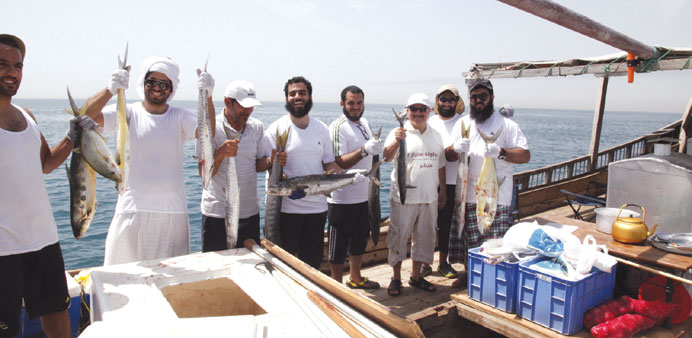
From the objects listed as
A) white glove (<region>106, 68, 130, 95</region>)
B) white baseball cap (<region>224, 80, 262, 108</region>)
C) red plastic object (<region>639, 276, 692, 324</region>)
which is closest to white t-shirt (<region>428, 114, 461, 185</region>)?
red plastic object (<region>639, 276, 692, 324</region>)

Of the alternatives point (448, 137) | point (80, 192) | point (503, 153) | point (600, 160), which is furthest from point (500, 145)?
point (600, 160)

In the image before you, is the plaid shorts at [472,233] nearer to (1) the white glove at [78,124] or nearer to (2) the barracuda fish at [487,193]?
(2) the barracuda fish at [487,193]

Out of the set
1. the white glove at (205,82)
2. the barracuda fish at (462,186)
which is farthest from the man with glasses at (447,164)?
the white glove at (205,82)

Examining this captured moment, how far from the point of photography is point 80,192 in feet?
8.91

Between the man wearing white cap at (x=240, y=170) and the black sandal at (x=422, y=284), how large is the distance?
6.09ft

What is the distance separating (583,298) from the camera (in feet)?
10.3

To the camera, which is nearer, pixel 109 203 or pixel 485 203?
pixel 485 203

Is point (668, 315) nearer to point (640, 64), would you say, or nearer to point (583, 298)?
point (583, 298)

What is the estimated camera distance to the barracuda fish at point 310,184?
3754mm

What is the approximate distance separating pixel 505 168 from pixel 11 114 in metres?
4.09

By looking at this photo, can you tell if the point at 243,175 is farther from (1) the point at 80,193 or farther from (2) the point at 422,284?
(2) the point at 422,284

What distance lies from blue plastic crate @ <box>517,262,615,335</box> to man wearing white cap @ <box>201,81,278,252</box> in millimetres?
2285

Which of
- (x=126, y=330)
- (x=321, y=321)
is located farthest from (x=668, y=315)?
(x=126, y=330)

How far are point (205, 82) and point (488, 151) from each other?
8.70 ft
